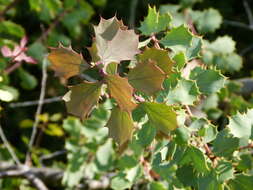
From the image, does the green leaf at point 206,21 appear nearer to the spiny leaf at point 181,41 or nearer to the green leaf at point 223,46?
the green leaf at point 223,46

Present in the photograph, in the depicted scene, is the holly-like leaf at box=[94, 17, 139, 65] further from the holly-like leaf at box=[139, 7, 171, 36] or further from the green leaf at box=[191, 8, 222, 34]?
the green leaf at box=[191, 8, 222, 34]

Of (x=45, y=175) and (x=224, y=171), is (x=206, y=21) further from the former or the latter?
(x=224, y=171)

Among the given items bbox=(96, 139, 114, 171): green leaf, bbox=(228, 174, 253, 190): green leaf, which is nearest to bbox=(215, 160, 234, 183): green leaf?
bbox=(228, 174, 253, 190): green leaf

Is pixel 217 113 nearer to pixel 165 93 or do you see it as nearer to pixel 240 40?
pixel 165 93

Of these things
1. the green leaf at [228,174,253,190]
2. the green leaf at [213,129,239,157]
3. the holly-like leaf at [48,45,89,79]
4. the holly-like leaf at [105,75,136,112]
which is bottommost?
the green leaf at [228,174,253,190]

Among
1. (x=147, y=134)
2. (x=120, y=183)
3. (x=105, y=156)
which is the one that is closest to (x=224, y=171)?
(x=147, y=134)

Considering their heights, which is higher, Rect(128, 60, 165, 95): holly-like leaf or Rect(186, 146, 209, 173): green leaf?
Rect(128, 60, 165, 95): holly-like leaf

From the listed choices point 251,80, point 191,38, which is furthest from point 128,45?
point 251,80
